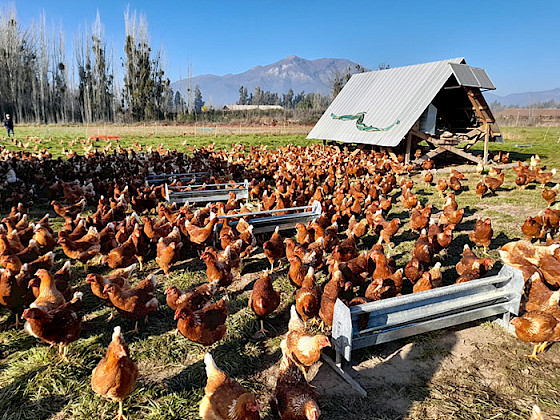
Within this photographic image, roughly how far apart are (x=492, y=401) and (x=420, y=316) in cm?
92

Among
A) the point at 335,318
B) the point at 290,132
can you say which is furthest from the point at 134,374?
the point at 290,132

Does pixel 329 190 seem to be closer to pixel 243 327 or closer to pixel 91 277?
pixel 243 327

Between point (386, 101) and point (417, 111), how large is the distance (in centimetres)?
262

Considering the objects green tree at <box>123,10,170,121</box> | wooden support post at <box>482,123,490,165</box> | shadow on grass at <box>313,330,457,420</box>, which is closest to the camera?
shadow on grass at <box>313,330,457,420</box>

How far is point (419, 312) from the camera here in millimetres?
3715

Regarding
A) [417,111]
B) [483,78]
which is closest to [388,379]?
[417,111]

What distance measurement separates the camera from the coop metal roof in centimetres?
1460

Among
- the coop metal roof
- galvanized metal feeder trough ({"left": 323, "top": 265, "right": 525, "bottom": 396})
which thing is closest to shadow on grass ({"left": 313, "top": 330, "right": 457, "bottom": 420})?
galvanized metal feeder trough ({"left": 323, "top": 265, "right": 525, "bottom": 396})

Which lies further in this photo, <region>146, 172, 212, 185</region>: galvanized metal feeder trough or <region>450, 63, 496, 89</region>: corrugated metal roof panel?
<region>450, 63, 496, 89</region>: corrugated metal roof panel

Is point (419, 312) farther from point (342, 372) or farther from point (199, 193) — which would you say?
point (199, 193)

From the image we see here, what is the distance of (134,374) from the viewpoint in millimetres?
2979

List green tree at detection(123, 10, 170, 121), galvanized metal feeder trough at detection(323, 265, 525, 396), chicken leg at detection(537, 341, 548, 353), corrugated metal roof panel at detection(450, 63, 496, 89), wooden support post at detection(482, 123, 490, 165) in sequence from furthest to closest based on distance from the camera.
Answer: green tree at detection(123, 10, 170, 121) < wooden support post at detection(482, 123, 490, 165) < corrugated metal roof panel at detection(450, 63, 496, 89) < chicken leg at detection(537, 341, 548, 353) < galvanized metal feeder trough at detection(323, 265, 525, 396)

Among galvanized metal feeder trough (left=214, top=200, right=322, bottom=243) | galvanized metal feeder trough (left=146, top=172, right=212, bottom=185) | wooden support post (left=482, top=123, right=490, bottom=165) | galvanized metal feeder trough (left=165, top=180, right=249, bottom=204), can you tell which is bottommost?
galvanized metal feeder trough (left=214, top=200, right=322, bottom=243)

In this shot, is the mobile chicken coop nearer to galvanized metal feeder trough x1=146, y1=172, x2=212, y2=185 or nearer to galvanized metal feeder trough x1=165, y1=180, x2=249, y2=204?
galvanized metal feeder trough x1=165, y1=180, x2=249, y2=204
